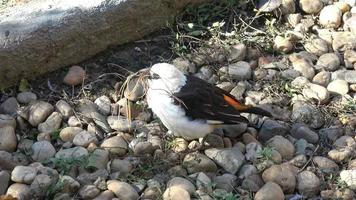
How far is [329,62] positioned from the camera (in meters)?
4.77

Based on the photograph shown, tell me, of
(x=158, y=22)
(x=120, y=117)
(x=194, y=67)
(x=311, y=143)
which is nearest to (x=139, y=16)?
(x=158, y=22)

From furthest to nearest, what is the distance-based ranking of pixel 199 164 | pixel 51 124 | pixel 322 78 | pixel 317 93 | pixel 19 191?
pixel 322 78, pixel 317 93, pixel 51 124, pixel 199 164, pixel 19 191

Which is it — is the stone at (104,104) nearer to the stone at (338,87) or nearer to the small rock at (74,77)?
the small rock at (74,77)

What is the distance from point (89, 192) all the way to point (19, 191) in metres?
0.38

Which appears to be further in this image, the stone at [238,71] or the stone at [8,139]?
the stone at [238,71]

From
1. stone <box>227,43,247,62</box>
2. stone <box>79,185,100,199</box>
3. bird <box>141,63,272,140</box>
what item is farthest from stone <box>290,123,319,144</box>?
stone <box>79,185,100,199</box>

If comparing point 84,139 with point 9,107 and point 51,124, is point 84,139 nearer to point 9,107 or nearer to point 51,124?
point 51,124

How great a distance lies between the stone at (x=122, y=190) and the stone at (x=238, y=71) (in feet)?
4.38

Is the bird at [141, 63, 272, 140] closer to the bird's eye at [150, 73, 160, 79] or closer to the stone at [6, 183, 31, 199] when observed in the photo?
the bird's eye at [150, 73, 160, 79]

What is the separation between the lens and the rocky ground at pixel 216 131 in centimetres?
376

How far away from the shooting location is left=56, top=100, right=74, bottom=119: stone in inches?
168

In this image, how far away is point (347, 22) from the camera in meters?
5.09

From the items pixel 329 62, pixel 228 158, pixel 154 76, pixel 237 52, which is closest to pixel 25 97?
pixel 154 76

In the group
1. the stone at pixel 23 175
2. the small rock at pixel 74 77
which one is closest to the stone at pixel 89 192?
the stone at pixel 23 175
